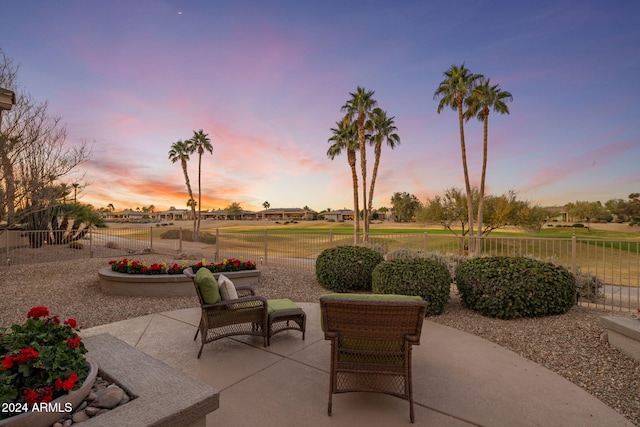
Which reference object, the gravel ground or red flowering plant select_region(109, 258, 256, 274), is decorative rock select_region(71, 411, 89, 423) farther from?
red flowering plant select_region(109, 258, 256, 274)

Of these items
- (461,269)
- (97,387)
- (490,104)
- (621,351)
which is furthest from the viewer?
(490,104)

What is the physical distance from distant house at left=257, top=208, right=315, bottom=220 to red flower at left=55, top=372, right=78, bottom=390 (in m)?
106

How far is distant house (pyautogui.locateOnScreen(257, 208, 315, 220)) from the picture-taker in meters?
110

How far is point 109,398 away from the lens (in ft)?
6.65

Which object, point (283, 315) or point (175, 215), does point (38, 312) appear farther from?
point (175, 215)

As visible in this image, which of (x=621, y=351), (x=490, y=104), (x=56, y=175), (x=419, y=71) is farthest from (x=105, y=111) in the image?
(x=490, y=104)

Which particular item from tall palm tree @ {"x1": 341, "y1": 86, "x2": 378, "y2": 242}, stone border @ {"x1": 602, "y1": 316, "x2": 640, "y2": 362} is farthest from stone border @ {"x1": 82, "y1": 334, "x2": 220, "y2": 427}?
tall palm tree @ {"x1": 341, "y1": 86, "x2": 378, "y2": 242}

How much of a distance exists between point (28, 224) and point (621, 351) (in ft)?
65.0

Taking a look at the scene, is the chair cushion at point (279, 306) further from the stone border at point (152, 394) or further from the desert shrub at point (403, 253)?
the desert shrub at point (403, 253)

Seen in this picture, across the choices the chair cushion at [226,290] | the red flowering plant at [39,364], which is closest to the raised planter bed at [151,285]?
the chair cushion at [226,290]

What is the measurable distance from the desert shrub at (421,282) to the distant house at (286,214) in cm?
10249

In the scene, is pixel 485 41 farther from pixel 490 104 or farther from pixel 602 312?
pixel 490 104

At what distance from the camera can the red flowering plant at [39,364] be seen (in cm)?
182

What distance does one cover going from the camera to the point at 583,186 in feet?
54.9
